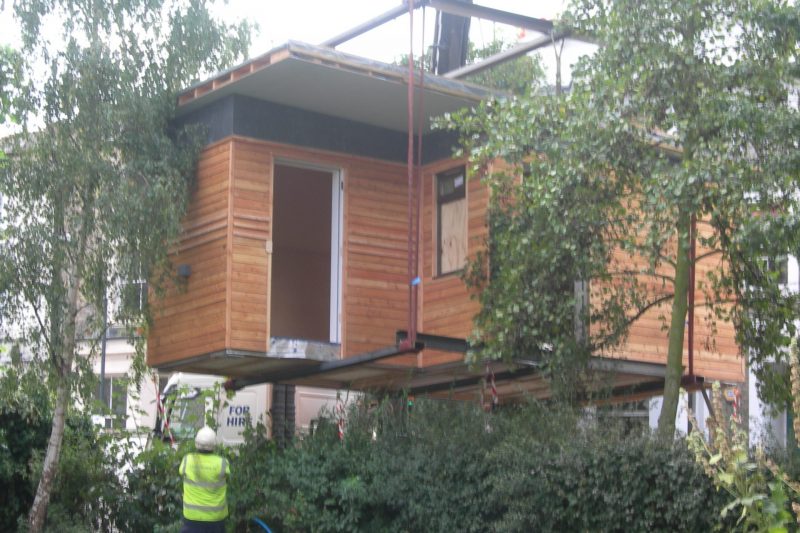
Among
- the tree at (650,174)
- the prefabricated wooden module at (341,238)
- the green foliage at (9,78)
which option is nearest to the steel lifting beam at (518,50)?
the tree at (650,174)

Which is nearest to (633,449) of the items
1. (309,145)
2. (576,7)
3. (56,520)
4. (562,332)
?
(562,332)

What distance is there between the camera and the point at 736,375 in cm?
2014

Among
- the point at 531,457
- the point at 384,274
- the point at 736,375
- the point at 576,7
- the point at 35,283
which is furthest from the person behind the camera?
the point at 736,375

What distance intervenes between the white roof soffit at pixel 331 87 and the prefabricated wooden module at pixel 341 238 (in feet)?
0.09

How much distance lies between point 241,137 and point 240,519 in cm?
511

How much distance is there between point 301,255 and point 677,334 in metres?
→ 9.54

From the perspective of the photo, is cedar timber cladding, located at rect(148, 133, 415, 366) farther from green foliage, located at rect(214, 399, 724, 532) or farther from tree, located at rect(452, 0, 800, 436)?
tree, located at rect(452, 0, 800, 436)

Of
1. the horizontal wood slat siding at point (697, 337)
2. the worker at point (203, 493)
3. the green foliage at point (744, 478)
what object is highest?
the horizontal wood slat siding at point (697, 337)

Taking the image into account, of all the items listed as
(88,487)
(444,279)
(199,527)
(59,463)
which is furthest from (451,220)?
(59,463)

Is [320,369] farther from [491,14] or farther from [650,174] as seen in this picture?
[650,174]

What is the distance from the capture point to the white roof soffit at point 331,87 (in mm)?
16219

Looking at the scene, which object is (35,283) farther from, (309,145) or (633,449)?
(633,449)

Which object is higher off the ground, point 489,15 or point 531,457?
point 489,15

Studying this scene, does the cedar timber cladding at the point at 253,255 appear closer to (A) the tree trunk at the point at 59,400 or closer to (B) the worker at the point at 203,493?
(A) the tree trunk at the point at 59,400
